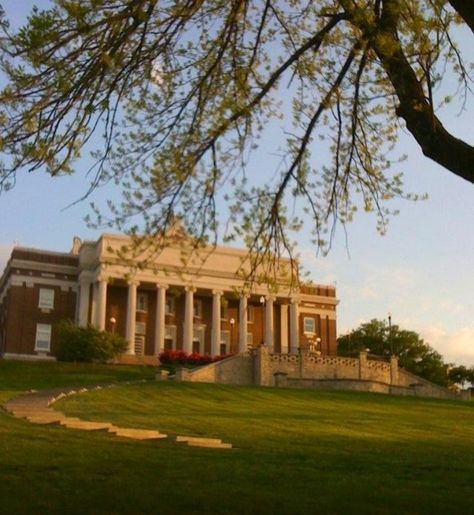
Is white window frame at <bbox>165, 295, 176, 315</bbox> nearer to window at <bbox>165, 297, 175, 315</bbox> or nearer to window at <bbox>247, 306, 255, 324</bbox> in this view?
window at <bbox>165, 297, 175, 315</bbox>

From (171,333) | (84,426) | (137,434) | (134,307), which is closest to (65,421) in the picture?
(84,426)

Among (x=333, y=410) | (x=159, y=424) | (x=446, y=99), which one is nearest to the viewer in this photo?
(x=446, y=99)

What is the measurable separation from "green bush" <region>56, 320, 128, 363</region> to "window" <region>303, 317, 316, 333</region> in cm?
2460

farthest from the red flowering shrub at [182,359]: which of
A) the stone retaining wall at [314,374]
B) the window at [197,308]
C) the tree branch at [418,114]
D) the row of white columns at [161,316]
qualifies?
the tree branch at [418,114]

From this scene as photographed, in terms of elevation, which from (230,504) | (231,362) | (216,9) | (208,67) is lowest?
(230,504)

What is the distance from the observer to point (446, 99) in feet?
38.6

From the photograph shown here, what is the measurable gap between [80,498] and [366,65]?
8.15 meters

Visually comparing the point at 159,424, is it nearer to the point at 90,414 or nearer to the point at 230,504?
the point at 90,414

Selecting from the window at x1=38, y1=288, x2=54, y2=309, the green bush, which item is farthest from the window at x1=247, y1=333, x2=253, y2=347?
the green bush

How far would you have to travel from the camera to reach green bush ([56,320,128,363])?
171 ft

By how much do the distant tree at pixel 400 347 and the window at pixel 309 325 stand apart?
6401 millimetres

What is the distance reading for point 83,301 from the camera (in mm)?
64688

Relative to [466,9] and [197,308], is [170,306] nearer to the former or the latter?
[197,308]

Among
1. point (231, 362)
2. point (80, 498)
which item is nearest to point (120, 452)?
point (80, 498)
